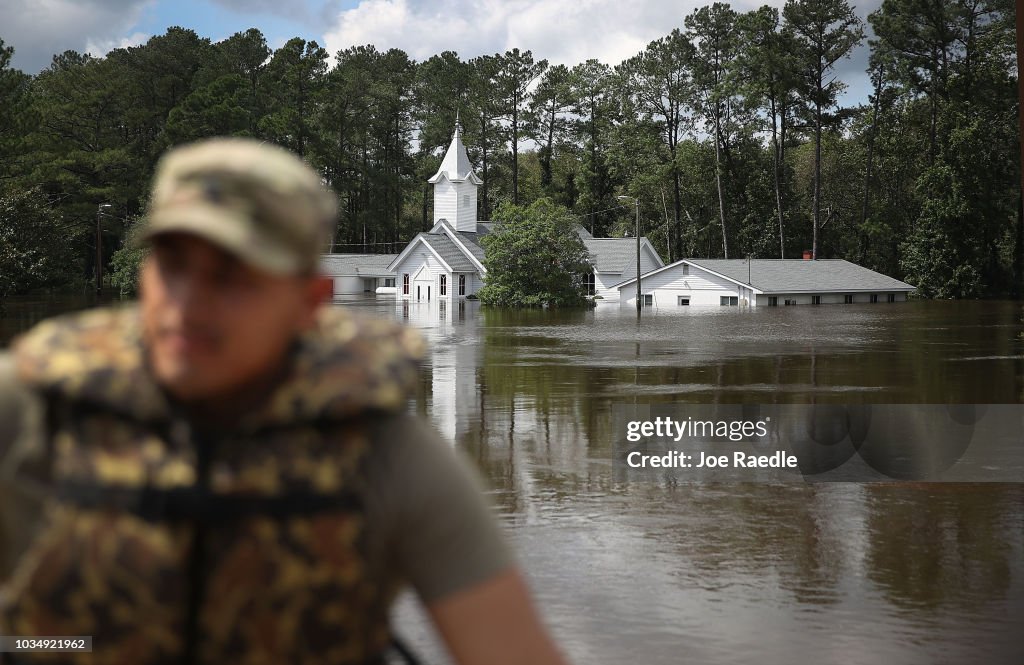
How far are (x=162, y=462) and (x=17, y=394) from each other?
192mm

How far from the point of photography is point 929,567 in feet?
26.6

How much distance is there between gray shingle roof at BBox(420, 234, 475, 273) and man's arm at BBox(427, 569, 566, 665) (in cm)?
6317

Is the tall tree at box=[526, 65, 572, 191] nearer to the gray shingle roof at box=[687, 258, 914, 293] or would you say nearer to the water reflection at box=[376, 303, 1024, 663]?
the gray shingle roof at box=[687, 258, 914, 293]

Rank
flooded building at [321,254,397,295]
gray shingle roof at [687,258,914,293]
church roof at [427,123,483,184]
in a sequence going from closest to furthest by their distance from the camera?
gray shingle roof at [687,258,914,293]
church roof at [427,123,483,184]
flooded building at [321,254,397,295]

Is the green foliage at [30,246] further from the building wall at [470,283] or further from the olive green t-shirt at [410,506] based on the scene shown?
the olive green t-shirt at [410,506]

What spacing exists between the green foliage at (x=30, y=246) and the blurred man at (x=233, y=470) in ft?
126

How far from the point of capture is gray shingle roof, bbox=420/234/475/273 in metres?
64.7

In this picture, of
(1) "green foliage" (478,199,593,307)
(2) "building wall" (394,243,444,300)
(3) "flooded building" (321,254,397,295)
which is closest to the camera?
(1) "green foliage" (478,199,593,307)

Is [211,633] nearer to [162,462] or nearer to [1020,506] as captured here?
[162,462]

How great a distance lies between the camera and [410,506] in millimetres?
1182

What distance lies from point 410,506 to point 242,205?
1.14 feet

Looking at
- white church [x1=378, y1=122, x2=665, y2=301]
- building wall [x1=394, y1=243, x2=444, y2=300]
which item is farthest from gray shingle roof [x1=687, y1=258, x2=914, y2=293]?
building wall [x1=394, y1=243, x2=444, y2=300]

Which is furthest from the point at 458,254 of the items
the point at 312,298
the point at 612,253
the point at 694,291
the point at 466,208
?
the point at 312,298

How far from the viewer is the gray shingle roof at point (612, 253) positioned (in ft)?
214
